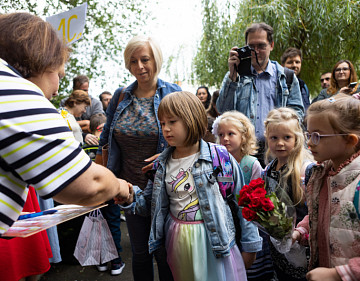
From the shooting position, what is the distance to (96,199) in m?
1.26

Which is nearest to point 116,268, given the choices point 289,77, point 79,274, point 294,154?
point 79,274

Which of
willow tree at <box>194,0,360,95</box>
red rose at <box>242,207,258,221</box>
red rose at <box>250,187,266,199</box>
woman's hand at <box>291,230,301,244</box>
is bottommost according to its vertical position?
woman's hand at <box>291,230,301,244</box>

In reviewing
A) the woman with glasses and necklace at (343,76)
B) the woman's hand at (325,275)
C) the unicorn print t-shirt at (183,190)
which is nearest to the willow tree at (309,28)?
the woman with glasses and necklace at (343,76)

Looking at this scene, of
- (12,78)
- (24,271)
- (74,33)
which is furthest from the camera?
(74,33)

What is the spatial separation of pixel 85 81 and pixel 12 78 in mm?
5002

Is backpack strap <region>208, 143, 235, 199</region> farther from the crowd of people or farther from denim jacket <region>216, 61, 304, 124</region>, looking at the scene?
denim jacket <region>216, 61, 304, 124</region>

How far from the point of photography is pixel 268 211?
162 centimetres

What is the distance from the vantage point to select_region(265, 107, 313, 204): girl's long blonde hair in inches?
96.5

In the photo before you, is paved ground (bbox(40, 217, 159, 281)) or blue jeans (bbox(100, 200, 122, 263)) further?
blue jeans (bbox(100, 200, 122, 263))

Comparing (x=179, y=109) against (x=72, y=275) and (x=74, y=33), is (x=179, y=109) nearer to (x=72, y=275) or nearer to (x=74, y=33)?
(x=72, y=275)

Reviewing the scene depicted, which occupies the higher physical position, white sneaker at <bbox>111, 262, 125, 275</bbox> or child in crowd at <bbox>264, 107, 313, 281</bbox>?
child in crowd at <bbox>264, 107, 313, 281</bbox>

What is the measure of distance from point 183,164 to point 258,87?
1.66m

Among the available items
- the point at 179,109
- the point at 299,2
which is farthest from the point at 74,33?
the point at 299,2

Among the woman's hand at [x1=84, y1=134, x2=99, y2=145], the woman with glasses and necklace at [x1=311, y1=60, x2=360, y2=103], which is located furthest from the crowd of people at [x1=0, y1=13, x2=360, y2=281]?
the woman with glasses and necklace at [x1=311, y1=60, x2=360, y2=103]
